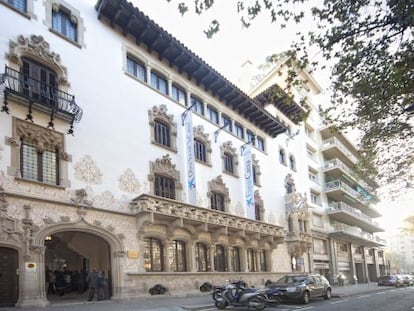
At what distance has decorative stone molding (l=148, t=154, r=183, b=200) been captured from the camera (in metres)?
24.1

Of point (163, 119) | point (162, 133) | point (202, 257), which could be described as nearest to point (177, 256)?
point (202, 257)

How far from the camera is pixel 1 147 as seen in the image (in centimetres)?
1714

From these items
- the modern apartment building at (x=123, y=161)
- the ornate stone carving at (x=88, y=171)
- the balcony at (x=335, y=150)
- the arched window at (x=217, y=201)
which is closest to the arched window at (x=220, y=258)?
the modern apartment building at (x=123, y=161)

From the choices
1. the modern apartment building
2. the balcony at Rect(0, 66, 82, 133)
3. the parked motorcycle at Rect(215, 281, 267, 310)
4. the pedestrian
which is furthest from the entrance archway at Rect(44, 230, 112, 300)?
the parked motorcycle at Rect(215, 281, 267, 310)

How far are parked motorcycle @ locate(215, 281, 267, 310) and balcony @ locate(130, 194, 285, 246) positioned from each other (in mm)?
5655

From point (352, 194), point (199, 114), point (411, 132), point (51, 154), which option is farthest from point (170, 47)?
point (352, 194)

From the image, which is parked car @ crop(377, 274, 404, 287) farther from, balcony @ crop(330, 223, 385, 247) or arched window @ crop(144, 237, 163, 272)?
arched window @ crop(144, 237, 163, 272)

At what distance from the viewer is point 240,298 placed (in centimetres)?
1767

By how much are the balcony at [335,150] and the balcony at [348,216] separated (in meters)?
6.52

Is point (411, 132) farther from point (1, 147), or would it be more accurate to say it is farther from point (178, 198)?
point (1, 147)

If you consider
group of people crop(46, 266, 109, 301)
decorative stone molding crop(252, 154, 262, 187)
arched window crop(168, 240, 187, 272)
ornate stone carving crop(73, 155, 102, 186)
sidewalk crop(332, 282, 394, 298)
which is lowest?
sidewalk crop(332, 282, 394, 298)

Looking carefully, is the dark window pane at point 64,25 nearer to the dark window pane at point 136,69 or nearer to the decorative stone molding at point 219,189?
the dark window pane at point 136,69

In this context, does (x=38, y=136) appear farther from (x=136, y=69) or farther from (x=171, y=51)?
(x=171, y=51)

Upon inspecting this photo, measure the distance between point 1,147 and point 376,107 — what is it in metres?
13.3
